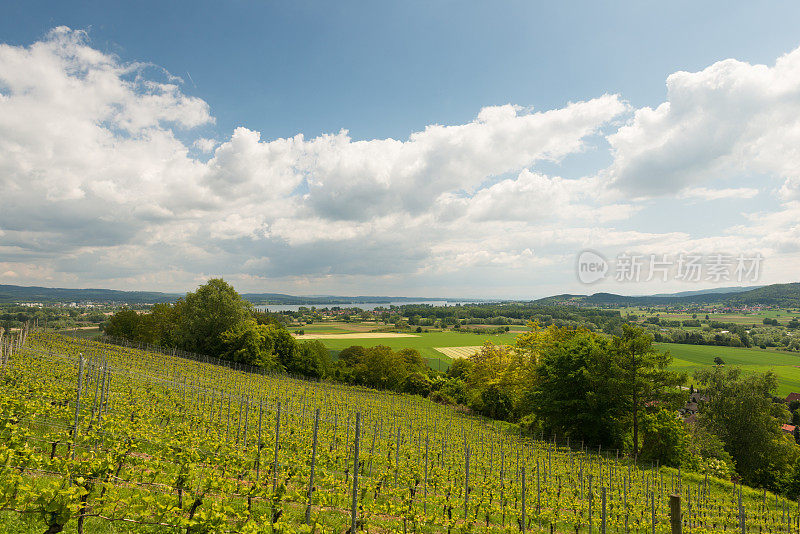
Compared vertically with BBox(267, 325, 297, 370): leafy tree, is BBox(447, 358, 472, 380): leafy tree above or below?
below

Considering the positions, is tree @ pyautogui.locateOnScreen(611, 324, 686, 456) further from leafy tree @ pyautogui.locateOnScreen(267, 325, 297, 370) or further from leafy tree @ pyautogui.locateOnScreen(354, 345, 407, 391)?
leafy tree @ pyautogui.locateOnScreen(267, 325, 297, 370)

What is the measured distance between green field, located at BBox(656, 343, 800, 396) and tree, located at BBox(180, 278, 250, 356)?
225 feet

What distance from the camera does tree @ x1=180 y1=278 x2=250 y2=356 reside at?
48750 millimetres

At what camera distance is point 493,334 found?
11450cm

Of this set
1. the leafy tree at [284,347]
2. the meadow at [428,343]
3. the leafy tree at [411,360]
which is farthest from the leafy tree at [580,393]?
the meadow at [428,343]

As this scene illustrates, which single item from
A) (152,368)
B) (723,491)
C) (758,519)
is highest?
(152,368)

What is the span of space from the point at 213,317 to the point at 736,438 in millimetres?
60645

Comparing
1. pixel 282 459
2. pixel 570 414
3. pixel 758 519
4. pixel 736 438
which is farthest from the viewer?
pixel 736 438

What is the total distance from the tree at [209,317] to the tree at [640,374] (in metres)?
44.6

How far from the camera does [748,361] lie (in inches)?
2977

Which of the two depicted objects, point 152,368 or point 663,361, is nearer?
point 663,361

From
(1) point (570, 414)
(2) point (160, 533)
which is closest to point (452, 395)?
(1) point (570, 414)

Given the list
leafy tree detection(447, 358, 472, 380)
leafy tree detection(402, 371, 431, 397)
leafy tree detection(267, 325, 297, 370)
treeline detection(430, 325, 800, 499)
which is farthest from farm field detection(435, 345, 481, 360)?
treeline detection(430, 325, 800, 499)

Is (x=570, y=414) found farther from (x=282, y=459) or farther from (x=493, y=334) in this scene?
(x=493, y=334)
